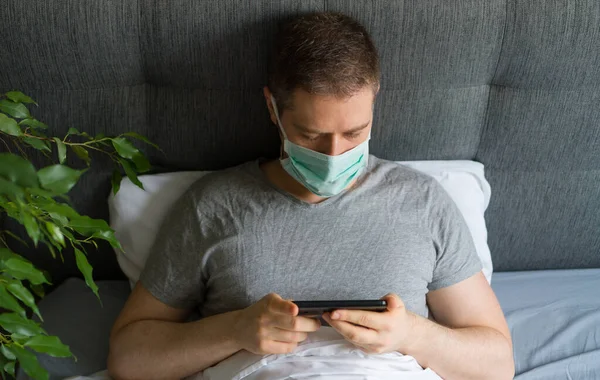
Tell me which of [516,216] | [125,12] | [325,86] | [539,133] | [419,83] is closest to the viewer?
[325,86]

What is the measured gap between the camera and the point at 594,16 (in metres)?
1.46

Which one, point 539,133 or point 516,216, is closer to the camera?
point 539,133

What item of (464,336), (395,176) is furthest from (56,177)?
(464,336)

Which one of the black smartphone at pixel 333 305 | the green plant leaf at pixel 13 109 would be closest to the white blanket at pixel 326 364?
the black smartphone at pixel 333 305

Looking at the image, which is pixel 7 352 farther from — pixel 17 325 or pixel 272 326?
pixel 272 326

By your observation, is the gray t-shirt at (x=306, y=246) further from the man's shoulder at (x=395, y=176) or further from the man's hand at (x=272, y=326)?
the man's hand at (x=272, y=326)

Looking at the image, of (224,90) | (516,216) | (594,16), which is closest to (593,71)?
(594,16)

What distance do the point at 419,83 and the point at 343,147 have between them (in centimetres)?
33

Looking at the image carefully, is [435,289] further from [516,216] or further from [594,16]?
[594,16]

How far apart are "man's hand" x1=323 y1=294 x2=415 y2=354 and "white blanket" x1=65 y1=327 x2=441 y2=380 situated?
0.13 feet

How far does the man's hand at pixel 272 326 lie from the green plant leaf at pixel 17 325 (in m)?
0.37

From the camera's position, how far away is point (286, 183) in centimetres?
142

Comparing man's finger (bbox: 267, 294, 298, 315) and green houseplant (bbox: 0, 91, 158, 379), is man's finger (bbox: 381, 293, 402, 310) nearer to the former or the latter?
man's finger (bbox: 267, 294, 298, 315)

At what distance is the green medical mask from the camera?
4.19 feet
